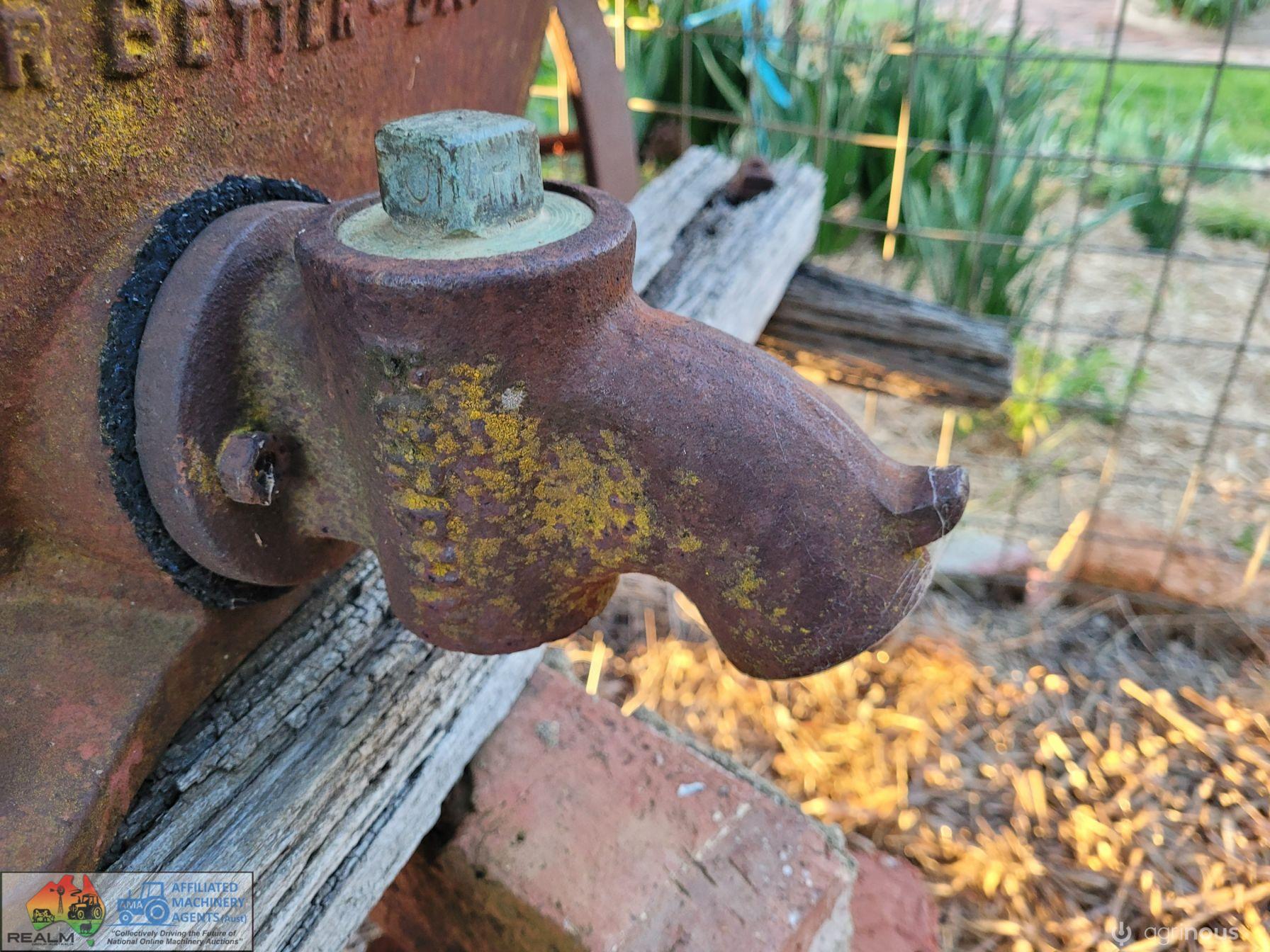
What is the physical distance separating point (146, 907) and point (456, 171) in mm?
628

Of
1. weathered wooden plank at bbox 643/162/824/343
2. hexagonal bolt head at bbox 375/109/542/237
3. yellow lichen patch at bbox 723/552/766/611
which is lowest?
weathered wooden plank at bbox 643/162/824/343

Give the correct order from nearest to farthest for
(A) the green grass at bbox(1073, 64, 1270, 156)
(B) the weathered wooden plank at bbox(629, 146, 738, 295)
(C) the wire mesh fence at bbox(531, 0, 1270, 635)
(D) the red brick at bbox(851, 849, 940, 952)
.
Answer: (D) the red brick at bbox(851, 849, 940, 952) < (B) the weathered wooden plank at bbox(629, 146, 738, 295) < (C) the wire mesh fence at bbox(531, 0, 1270, 635) < (A) the green grass at bbox(1073, 64, 1270, 156)

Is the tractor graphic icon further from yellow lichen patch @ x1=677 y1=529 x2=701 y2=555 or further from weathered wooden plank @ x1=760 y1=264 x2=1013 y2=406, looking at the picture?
weathered wooden plank @ x1=760 y1=264 x2=1013 y2=406

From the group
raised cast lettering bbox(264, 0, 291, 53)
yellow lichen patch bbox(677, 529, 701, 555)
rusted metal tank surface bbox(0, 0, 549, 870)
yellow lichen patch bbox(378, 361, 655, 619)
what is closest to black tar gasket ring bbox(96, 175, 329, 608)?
rusted metal tank surface bbox(0, 0, 549, 870)

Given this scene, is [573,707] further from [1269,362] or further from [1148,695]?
[1269,362]

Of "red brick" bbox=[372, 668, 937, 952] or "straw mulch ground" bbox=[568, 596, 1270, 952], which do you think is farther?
"straw mulch ground" bbox=[568, 596, 1270, 952]

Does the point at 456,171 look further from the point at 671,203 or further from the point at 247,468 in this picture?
the point at 671,203

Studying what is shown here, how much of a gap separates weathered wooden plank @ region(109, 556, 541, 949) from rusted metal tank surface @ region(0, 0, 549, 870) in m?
0.04

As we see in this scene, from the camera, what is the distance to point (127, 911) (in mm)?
798

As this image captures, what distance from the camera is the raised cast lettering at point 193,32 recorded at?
0.78m

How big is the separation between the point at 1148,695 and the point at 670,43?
2.89 meters

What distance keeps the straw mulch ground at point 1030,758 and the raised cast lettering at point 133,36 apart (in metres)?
1.60

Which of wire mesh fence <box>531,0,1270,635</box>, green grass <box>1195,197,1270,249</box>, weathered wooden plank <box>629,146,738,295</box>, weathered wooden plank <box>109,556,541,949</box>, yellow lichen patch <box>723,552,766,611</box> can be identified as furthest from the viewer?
green grass <box>1195,197,1270,249</box>

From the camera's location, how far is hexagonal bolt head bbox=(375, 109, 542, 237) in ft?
2.38
